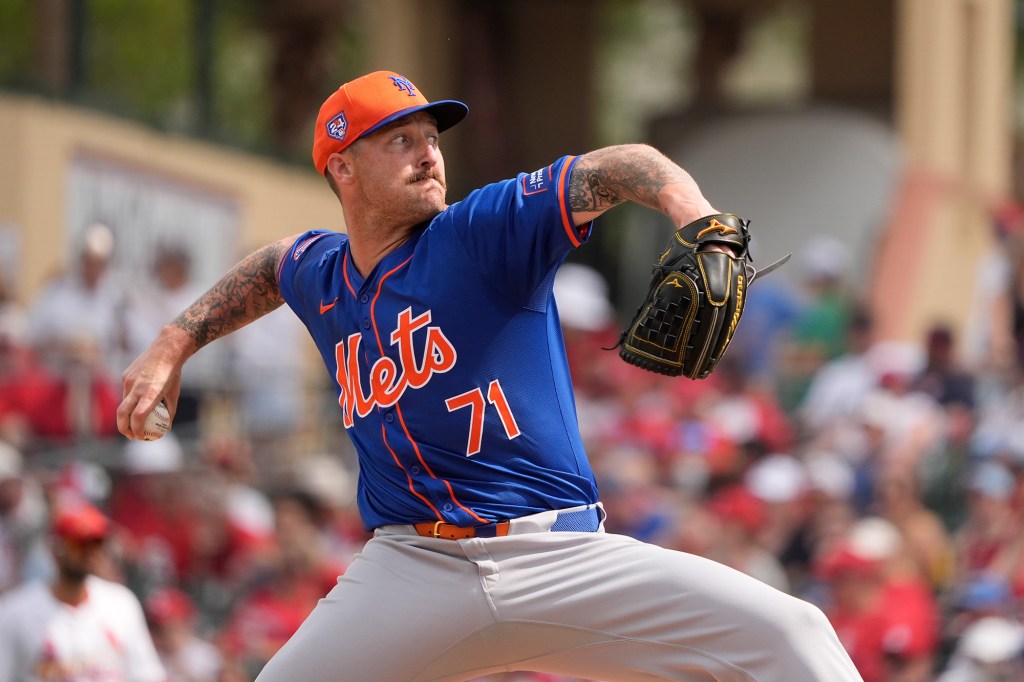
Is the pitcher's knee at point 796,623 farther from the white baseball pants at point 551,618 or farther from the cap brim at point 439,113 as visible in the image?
the cap brim at point 439,113

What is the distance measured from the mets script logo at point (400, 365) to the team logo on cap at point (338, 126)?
0.49 m

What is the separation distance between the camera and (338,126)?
153 inches

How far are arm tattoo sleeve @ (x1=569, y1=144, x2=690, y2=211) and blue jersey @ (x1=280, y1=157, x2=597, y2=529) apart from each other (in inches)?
3.5

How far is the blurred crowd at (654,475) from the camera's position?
25.3 ft

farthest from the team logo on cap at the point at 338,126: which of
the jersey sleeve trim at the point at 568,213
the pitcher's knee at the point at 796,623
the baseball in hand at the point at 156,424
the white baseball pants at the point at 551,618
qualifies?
the pitcher's knee at the point at 796,623

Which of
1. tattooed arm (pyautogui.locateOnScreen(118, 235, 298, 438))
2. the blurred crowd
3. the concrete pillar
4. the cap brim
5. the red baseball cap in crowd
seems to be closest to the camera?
the cap brim

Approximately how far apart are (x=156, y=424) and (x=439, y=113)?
3.61ft

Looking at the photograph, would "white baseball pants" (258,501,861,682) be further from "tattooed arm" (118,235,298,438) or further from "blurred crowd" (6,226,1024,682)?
"blurred crowd" (6,226,1024,682)

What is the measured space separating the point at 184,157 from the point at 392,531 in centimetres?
952

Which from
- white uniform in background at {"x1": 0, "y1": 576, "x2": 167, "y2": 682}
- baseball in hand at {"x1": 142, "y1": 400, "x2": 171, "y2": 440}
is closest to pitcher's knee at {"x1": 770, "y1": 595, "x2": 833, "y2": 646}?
baseball in hand at {"x1": 142, "y1": 400, "x2": 171, "y2": 440}

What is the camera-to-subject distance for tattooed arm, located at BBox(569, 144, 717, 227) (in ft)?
10.6

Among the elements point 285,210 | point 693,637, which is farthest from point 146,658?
point 285,210

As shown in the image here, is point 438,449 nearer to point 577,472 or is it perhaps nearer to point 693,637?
point 577,472

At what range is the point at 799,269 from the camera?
15633 mm
